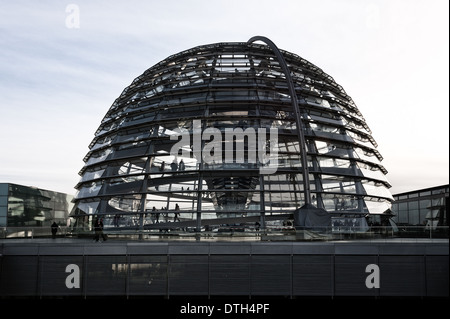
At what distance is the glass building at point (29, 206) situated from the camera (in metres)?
49.9

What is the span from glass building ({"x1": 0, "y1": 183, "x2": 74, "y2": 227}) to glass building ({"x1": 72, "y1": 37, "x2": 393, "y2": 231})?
914 inches

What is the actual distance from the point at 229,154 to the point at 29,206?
36.8m

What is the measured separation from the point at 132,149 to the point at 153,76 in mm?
6540

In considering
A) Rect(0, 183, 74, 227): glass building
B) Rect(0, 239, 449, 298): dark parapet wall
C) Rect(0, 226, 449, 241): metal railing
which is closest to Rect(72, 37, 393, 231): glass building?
Rect(0, 226, 449, 241): metal railing

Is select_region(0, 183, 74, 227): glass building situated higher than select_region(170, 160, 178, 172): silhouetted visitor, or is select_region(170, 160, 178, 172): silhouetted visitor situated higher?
select_region(170, 160, 178, 172): silhouetted visitor

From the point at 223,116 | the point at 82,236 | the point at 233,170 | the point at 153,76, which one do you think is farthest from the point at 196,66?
the point at 82,236

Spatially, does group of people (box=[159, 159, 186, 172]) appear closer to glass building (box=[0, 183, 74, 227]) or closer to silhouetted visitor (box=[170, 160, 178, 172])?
silhouetted visitor (box=[170, 160, 178, 172])

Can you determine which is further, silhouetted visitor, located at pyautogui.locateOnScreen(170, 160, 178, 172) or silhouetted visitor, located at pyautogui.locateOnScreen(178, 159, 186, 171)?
silhouetted visitor, located at pyautogui.locateOnScreen(170, 160, 178, 172)

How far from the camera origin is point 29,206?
54906mm

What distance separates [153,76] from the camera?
31891 mm

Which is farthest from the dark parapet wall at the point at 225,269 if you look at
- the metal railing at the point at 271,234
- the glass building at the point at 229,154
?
the glass building at the point at 229,154

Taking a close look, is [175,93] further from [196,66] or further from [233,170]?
[233,170]

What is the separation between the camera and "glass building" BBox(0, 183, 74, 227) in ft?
164

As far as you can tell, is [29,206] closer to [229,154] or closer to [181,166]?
[181,166]
